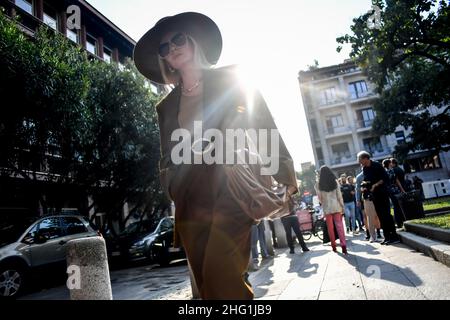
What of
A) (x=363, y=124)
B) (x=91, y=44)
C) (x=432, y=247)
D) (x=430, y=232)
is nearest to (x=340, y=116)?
(x=363, y=124)

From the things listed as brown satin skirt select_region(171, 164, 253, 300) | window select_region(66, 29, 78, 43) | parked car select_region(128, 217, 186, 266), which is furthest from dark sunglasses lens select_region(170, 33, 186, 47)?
window select_region(66, 29, 78, 43)

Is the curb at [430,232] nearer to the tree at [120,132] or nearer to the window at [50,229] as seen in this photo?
the window at [50,229]

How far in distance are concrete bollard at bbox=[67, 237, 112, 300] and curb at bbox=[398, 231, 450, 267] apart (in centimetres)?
397

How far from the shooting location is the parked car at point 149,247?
37.9ft

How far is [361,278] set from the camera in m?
4.40

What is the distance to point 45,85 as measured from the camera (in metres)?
9.98

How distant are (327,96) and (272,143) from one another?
4225cm

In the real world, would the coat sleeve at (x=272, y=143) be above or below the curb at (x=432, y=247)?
above

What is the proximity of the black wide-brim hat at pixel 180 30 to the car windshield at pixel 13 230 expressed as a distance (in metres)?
7.78

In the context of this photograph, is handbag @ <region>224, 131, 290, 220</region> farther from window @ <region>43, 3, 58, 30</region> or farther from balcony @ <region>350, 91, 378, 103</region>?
balcony @ <region>350, 91, 378, 103</region>

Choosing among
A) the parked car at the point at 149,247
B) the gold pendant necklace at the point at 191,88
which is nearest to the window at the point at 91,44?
the parked car at the point at 149,247

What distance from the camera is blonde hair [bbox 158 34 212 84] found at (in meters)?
2.03

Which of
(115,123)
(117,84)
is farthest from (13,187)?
(117,84)

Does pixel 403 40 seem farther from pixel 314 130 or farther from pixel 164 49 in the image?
pixel 314 130
